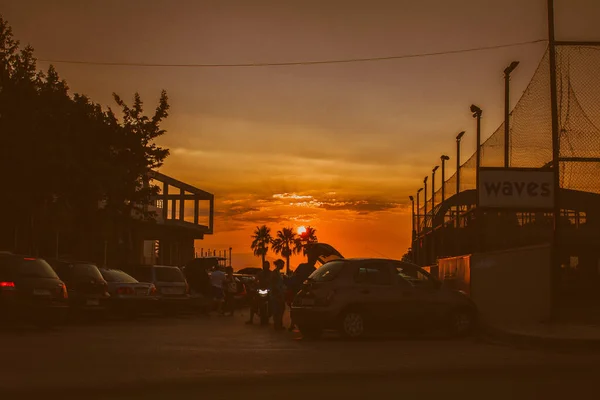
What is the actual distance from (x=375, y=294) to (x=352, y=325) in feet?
2.72

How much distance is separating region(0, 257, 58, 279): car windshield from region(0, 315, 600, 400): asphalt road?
4.43ft

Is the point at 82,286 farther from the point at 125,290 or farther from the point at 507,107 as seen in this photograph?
the point at 507,107

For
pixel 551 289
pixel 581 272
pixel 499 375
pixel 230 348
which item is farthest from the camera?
pixel 581 272

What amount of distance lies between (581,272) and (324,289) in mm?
12033

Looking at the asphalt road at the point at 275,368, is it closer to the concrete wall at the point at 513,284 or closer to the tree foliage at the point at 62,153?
the concrete wall at the point at 513,284

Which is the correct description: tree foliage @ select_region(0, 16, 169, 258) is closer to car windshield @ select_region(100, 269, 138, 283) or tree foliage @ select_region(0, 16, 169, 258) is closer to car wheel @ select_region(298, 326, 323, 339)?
car windshield @ select_region(100, 269, 138, 283)

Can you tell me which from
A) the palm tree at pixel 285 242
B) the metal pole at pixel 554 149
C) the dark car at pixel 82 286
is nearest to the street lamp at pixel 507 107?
the metal pole at pixel 554 149

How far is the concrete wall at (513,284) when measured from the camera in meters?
21.2

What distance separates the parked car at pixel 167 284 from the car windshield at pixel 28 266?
28.7 feet

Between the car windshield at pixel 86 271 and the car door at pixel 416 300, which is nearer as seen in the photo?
the car door at pixel 416 300

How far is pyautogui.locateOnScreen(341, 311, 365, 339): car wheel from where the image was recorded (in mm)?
19266

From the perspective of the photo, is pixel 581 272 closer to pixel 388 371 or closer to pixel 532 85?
pixel 532 85

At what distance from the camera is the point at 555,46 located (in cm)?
2108

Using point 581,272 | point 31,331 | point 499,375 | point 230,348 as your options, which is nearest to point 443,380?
point 499,375
